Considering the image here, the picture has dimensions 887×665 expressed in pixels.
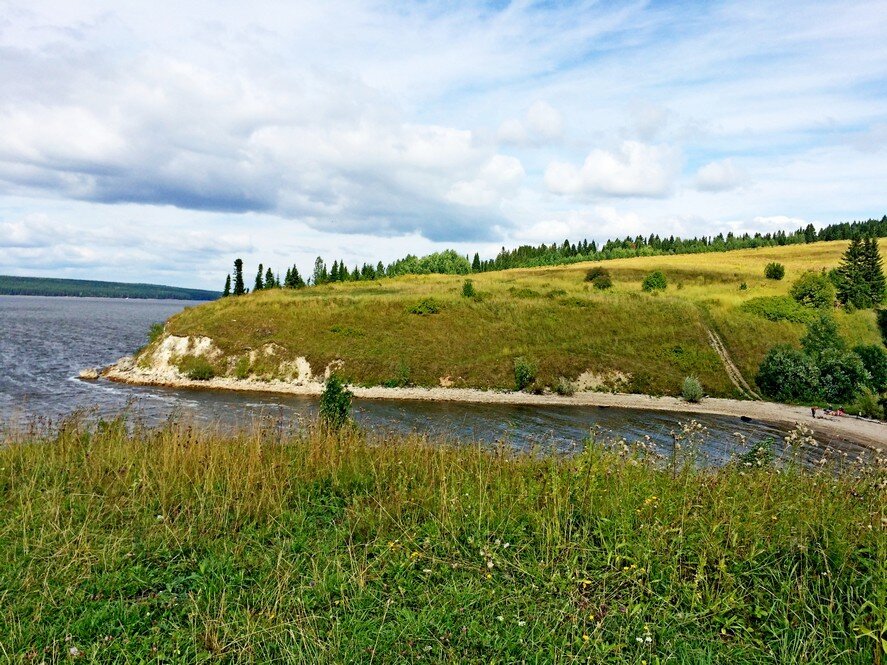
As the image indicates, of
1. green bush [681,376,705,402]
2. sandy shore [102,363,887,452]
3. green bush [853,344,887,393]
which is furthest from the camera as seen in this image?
green bush [681,376,705,402]

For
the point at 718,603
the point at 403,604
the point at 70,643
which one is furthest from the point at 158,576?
the point at 718,603

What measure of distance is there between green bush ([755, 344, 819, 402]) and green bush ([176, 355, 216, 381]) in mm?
43676

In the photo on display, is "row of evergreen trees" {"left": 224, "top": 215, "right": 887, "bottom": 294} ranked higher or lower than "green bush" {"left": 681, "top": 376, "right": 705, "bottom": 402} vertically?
higher

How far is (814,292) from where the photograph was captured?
53.8 meters

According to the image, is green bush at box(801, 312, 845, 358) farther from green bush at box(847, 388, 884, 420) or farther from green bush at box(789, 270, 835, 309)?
green bush at box(789, 270, 835, 309)

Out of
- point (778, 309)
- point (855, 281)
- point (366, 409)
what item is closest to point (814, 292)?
point (778, 309)

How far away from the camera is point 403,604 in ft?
13.9

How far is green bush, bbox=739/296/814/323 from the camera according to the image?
5072 cm

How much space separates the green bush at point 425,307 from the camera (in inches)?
2074

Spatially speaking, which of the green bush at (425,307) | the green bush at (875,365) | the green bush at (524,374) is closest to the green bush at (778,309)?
the green bush at (875,365)

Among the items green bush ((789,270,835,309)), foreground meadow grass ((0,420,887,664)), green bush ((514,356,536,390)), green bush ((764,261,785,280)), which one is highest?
green bush ((764,261,785,280))

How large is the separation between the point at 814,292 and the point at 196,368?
191ft

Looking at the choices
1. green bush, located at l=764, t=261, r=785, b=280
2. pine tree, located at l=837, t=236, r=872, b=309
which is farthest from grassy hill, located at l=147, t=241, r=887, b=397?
green bush, located at l=764, t=261, r=785, b=280

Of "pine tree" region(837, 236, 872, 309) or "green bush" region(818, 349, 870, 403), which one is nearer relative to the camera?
"green bush" region(818, 349, 870, 403)
